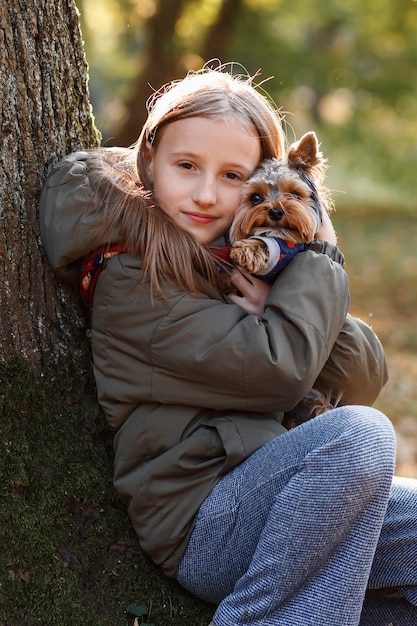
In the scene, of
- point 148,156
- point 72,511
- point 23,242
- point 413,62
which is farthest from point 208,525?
Answer: point 413,62

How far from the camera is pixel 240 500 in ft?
8.98

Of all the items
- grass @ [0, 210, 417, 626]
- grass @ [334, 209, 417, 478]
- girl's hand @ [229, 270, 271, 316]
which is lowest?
grass @ [334, 209, 417, 478]

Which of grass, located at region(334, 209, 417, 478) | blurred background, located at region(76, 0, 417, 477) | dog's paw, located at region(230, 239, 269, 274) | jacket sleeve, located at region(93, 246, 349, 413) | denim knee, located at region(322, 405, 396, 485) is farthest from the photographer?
blurred background, located at region(76, 0, 417, 477)

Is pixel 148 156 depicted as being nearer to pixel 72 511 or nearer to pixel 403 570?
pixel 72 511

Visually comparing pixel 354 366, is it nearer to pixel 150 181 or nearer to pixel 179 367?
pixel 179 367

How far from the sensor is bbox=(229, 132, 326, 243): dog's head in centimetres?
309

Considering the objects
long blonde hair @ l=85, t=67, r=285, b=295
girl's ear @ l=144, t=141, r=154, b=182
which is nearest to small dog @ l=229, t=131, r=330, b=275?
long blonde hair @ l=85, t=67, r=285, b=295

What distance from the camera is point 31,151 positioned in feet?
9.92

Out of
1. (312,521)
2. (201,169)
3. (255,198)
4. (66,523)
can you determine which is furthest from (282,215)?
(66,523)

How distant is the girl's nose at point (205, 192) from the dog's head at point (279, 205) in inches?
5.2

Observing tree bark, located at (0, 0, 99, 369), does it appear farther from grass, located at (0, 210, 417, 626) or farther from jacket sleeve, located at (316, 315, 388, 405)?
jacket sleeve, located at (316, 315, 388, 405)

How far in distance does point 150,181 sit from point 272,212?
513 millimetres

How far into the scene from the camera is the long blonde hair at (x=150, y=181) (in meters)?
2.87

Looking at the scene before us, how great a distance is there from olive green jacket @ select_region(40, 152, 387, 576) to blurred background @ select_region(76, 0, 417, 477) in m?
5.75
